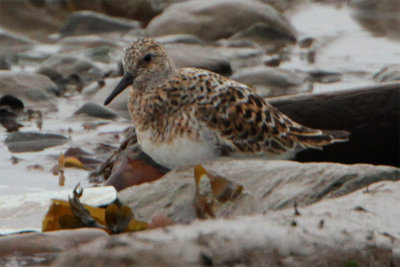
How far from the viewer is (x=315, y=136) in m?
5.00

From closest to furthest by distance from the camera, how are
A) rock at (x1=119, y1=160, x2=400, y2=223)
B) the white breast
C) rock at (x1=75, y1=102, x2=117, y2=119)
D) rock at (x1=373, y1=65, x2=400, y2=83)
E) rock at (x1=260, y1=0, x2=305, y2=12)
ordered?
rock at (x1=119, y1=160, x2=400, y2=223), the white breast, rock at (x1=75, y1=102, x2=117, y2=119), rock at (x1=373, y1=65, x2=400, y2=83), rock at (x1=260, y1=0, x2=305, y2=12)

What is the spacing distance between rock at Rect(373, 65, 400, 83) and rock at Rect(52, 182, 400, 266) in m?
5.84

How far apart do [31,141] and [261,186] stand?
310 centimetres

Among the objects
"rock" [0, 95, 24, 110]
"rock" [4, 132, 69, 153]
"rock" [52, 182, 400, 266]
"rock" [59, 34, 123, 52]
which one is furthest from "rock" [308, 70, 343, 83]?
"rock" [52, 182, 400, 266]

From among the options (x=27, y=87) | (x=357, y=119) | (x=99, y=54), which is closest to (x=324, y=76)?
(x=99, y=54)

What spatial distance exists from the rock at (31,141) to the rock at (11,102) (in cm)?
109

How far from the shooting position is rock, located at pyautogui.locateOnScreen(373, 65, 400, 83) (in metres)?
8.27

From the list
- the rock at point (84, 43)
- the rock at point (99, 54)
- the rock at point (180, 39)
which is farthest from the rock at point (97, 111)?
the rock at point (84, 43)

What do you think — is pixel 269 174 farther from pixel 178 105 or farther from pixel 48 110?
pixel 48 110

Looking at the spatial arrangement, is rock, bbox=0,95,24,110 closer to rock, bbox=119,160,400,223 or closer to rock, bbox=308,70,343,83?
rock, bbox=308,70,343,83

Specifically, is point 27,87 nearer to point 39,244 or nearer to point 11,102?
point 11,102

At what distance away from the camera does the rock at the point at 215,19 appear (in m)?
11.6

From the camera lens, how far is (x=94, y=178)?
5.48 meters

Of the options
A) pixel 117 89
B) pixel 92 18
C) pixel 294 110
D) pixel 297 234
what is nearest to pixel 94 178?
pixel 117 89
